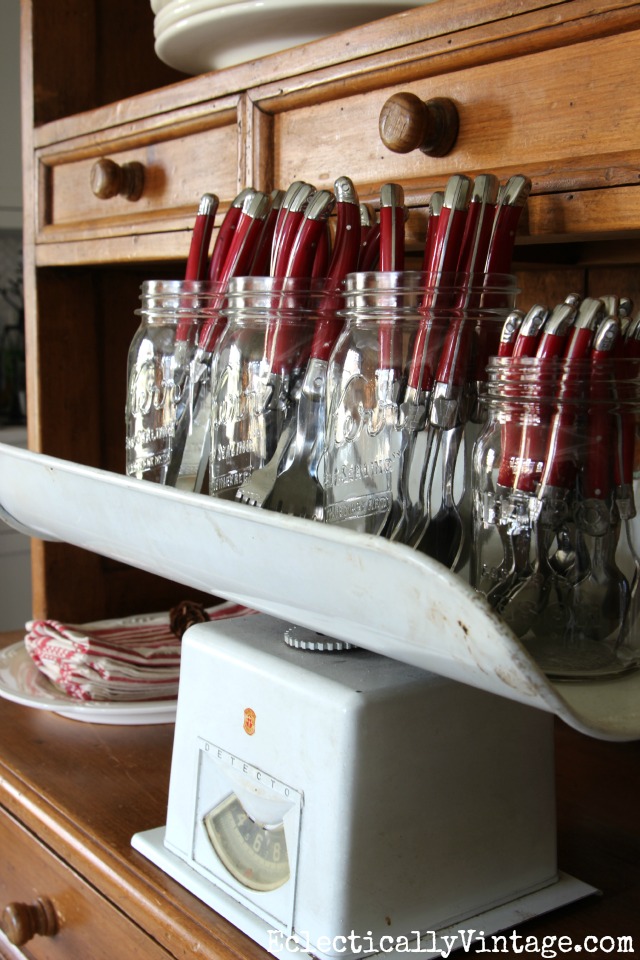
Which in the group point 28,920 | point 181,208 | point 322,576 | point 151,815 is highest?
point 181,208

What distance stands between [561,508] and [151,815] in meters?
0.45

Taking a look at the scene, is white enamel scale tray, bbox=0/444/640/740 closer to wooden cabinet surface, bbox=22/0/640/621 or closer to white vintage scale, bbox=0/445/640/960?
white vintage scale, bbox=0/445/640/960

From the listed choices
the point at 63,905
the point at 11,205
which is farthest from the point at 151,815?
the point at 11,205

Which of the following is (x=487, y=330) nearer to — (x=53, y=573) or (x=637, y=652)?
(x=637, y=652)

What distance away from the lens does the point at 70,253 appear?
1.13m

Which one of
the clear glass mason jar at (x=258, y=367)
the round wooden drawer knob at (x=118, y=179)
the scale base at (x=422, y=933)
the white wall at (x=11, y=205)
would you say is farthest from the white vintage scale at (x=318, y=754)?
the white wall at (x=11, y=205)

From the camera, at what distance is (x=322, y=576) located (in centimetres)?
48

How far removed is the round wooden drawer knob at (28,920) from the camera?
0.86m

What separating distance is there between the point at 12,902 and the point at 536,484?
637 mm

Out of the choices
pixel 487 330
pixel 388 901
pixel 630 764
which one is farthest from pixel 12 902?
pixel 487 330

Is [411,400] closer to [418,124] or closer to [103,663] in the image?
[418,124]

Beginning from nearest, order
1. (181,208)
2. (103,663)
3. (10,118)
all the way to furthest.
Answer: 1. (181,208)
2. (103,663)
3. (10,118)

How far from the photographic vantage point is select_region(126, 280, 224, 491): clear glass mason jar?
77 cm

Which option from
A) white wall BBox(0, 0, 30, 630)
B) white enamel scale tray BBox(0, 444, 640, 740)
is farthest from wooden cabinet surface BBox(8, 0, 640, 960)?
white wall BBox(0, 0, 30, 630)
